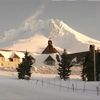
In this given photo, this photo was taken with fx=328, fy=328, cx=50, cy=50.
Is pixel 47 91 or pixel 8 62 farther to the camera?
pixel 8 62

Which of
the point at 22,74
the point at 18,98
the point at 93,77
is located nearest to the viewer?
the point at 18,98

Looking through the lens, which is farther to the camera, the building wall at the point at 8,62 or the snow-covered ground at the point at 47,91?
the building wall at the point at 8,62

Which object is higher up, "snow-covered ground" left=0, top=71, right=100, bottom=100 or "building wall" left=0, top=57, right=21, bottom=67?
"building wall" left=0, top=57, right=21, bottom=67

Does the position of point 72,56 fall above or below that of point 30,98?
above

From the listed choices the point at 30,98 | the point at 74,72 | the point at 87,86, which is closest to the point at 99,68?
the point at 87,86

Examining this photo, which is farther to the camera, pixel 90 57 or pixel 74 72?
pixel 74 72

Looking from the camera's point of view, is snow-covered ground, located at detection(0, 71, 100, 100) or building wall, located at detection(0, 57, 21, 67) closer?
snow-covered ground, located at detection(0, 71, 100, 100)

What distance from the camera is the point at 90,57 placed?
192ft

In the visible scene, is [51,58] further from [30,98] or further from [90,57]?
[30,98]

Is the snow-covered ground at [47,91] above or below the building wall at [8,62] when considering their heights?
below

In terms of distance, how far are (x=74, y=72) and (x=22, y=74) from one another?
3730 cm

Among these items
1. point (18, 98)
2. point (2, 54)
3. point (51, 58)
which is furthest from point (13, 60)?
point (18, 98)

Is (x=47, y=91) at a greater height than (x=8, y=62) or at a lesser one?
lesser

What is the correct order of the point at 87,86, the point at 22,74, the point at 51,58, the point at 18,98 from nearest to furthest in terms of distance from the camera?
the point at 18,98
the point at 87,86
the point at 22,74
the point at 51,58
